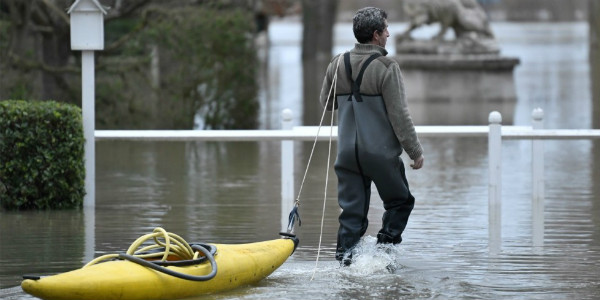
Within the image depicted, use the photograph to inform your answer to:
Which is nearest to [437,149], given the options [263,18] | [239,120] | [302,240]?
[239,120]

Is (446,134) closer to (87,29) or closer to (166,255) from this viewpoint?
(87,29)

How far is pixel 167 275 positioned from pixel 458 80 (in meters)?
19.7

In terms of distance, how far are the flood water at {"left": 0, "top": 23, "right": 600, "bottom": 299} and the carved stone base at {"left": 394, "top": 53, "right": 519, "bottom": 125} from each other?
22.2ft

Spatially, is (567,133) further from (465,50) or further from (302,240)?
(465,50)

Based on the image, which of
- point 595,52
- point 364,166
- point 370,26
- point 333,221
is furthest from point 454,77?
point 595,52

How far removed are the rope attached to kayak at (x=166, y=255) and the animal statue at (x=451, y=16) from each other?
1770cm

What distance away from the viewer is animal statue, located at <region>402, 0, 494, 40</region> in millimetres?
25359

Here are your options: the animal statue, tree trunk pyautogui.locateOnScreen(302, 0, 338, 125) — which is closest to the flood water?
the animal statue

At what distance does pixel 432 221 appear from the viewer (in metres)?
11.5

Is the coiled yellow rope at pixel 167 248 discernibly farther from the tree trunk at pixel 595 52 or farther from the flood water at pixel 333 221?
the tree trunk at pixel 595 52

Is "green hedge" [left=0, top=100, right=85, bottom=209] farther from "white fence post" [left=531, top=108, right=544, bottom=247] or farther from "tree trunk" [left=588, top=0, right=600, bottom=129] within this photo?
"tree trunk" [left=588, top=0, right=600, bottom=129]

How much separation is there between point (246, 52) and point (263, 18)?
1282 inches

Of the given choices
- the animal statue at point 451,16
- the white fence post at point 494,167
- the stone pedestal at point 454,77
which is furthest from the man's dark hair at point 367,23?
the stone pedestal at point 454,77

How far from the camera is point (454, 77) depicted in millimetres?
26922
